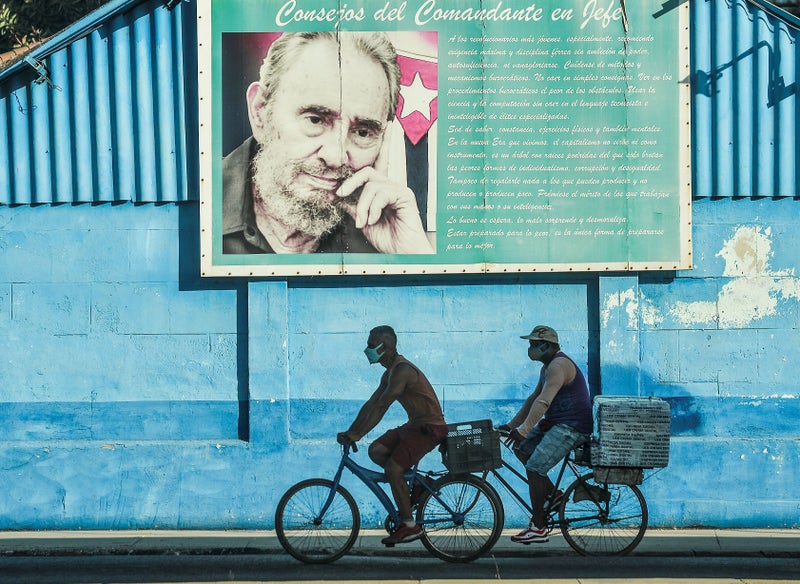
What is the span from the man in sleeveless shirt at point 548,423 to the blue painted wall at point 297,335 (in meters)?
1.78

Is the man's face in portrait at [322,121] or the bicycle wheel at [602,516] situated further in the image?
the man's face in portrait at [322,121]

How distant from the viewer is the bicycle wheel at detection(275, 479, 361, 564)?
30.5 ft

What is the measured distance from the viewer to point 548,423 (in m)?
9.73

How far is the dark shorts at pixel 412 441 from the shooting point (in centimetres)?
932

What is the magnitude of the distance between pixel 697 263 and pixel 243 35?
521 cm

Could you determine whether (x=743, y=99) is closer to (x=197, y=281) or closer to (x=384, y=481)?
(x=384, y=481)

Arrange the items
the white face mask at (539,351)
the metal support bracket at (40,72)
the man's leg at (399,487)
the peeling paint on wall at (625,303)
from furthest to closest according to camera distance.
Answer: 1. the peeling paint on wall at (625,303)
2. the metal support bracket at (40,72)
3. the white face mask at (539,351)
4. the man's leg at (399,487)

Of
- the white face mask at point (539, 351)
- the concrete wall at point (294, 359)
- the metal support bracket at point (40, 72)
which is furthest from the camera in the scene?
the concrete wall at point (294, 359)

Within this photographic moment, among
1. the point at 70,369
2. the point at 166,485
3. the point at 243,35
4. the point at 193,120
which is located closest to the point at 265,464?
the point at 166,485

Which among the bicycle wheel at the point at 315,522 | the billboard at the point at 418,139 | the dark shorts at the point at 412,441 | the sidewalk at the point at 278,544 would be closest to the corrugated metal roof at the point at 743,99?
the billboard at the point at 418,139

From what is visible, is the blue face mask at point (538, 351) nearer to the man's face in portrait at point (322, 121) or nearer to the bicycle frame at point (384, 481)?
the bicycle frame at point (384, 481)

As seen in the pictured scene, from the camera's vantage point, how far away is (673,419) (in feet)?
38.1

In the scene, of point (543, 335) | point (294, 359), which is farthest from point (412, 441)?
point (294, 359)

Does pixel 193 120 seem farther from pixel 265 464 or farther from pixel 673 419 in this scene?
pixel 673 419
